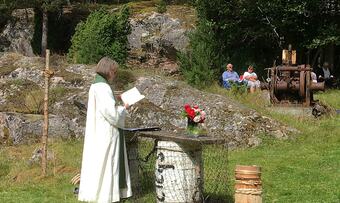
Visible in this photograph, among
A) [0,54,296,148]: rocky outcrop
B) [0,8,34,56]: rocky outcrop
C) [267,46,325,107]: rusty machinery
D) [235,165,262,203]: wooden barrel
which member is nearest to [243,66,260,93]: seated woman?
[267,46,325,107]: rusty machinery

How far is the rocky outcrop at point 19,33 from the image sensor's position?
2711 cm

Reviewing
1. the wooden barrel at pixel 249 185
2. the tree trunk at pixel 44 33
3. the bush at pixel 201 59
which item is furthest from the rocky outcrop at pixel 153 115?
the tree trunk at pixel 44 33

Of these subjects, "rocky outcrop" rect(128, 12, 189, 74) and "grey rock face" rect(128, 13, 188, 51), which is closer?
"rocky outcrop" rect(128, 12, 189, 74)

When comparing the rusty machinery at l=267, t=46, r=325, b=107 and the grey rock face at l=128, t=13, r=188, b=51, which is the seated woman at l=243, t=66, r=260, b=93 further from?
the grey rock face at l=128, t=13, r=188, b=51

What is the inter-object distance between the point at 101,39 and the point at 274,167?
1224cm

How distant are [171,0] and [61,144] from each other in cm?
2028

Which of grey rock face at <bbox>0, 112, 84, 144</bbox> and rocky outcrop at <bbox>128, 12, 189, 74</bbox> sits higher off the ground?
rocky outcrop at <bbox>128, 12, 189, 74</bbox>

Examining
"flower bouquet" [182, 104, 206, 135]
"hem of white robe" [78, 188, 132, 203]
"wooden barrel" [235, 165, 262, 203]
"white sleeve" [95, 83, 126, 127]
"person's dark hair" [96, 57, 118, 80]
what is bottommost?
"hem of white robe" [78, 188, 132, 203]

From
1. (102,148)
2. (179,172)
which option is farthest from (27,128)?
(179,172)

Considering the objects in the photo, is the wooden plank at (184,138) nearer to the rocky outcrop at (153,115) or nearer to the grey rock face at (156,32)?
the rocky outcrop at (153,115)

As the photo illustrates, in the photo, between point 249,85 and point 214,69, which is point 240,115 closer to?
point 249,85

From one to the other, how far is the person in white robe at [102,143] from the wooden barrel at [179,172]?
0.52m

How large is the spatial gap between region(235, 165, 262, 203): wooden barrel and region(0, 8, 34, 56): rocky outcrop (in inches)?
875

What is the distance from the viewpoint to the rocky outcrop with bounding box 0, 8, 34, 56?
27.1 meters
